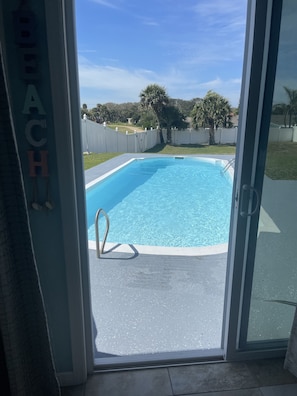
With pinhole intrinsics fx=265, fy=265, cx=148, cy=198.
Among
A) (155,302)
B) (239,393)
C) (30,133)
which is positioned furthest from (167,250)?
(30,133)

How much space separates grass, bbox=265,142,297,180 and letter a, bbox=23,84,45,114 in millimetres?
1114

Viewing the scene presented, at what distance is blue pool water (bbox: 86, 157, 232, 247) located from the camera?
4.25 meters

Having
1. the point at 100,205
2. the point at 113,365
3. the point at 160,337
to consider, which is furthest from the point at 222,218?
the point at 113,365

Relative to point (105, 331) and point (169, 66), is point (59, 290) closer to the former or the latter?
point (105, 331)

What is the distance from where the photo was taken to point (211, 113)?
515 inches

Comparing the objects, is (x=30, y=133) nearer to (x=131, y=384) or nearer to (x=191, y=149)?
(x=131, y=384)

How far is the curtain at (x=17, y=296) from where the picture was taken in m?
0.98

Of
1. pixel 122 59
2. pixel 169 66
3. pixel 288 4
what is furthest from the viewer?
pixel 169 66

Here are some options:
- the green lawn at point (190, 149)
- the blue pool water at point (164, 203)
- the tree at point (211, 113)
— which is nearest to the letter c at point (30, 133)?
the blue pool water at point (164, 203)

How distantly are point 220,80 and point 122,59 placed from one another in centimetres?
474

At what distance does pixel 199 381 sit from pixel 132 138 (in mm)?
10965

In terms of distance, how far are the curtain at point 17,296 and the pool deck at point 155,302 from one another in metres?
0.49

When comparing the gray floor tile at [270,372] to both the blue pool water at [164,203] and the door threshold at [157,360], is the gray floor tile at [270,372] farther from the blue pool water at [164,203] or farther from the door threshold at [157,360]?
the blue pool water at [164,203]

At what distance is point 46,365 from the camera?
129cm
